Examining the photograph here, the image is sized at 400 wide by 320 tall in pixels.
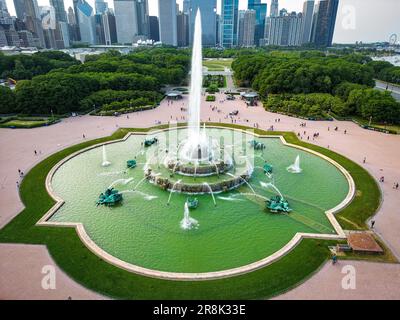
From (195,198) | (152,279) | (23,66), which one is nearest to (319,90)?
(195,198)

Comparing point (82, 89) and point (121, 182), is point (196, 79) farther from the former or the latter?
point (82, 89)

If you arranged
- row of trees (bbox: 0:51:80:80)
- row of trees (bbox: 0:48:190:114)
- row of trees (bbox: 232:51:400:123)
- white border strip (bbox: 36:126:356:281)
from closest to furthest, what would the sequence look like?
white border strip (bbox: 36:126:356:281), row of trees (bbox: 232:51:400:123), row of trees (bbox: 0:48:190:114), row of trees (bbox: 0:51:80:80)

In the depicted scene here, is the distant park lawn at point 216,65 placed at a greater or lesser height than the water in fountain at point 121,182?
greater

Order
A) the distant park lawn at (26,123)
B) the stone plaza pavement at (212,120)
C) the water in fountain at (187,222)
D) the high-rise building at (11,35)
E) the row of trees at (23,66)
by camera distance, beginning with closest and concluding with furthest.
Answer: the stone plaza pavement at (212,120), the water in fountain at (187,222), the distant park lawn at (26,123), the row of trees at (23,66), the high-rise building at (11,35)

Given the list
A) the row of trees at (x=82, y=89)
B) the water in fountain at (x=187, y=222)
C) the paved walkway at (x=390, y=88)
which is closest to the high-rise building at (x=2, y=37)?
the row of trees at (x=82, y=89)

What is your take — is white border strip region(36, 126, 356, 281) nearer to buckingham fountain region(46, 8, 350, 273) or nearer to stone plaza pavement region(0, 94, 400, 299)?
buckingham fountain region(46, 8, 350, 273)

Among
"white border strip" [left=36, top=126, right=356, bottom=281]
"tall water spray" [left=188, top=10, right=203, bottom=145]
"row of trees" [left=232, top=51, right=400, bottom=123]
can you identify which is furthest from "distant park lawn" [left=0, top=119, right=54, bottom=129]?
"row of trees" [left=232, top=51, right=400, bottom=123]

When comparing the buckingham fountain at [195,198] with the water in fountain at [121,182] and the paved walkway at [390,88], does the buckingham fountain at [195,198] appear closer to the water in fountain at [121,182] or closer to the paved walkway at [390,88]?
the water in fountain at [121,182]
